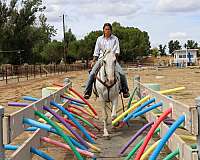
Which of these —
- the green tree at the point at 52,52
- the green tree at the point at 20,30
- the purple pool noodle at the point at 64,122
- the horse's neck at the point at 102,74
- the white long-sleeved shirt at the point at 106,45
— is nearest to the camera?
the purple pool noodle at the point at 64,122

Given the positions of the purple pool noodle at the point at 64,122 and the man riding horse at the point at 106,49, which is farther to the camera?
the man riding horse at the point at 106,49

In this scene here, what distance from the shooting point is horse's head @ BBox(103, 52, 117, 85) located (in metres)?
8.56

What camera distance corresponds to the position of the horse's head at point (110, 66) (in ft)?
28.1

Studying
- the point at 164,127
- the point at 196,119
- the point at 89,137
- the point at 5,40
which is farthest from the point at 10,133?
the point at 5,40

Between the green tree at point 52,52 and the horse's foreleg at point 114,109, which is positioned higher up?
the green tree at point 52,52

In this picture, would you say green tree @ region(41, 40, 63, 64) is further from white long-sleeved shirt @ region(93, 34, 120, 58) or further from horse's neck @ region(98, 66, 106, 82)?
horse's neck @ region(98, 66, 106, 82)

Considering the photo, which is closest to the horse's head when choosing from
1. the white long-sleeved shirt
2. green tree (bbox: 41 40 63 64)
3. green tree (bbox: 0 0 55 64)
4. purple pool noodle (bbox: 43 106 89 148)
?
the white long-sleeved shirt

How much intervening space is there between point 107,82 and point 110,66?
16.0 inches

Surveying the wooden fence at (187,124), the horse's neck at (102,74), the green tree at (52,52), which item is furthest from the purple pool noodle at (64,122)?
the green tree at (52,52)

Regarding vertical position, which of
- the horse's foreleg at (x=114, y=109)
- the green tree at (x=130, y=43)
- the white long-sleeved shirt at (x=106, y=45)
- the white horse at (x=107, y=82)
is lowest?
the horse's foreleg at (x=114, y=109)

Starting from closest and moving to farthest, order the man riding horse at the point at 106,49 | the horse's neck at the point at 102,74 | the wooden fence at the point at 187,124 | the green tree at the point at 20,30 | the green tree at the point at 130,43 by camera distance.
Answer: the wooden fence at the point at 187,124
the horse's neck at the point at 102,74
the man riding horse at the point at 106,49
the green tree at the point at 20,30
the green tree at the point at 130,43

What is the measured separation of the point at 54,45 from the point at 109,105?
7680 centimetres

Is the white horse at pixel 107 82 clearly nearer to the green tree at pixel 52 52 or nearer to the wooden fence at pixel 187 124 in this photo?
the wooden fence at pixel 187 124

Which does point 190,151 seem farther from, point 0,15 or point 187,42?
point 187,42
